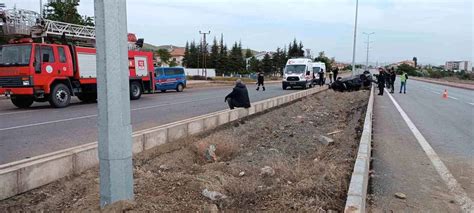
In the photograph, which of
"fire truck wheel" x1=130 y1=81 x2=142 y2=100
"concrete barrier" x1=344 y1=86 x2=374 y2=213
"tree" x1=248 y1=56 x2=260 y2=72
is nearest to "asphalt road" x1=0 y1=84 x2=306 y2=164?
"concrete barrier" x1=344 y1=86 x2=374 y2=213

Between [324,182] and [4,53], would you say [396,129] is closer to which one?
[324,182]

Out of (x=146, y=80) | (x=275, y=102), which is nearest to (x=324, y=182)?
(x=275, y=102)

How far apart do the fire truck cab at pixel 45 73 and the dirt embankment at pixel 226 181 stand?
911 centimetres

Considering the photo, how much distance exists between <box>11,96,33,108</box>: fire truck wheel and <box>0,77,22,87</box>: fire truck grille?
94 centimetres

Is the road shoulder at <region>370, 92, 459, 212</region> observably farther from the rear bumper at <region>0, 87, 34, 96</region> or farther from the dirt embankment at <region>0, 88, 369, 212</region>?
the rear bumper at <region>0, 87, 34, 96</region>

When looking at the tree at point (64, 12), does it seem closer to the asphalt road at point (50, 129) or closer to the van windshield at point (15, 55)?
the van windshield at point (15, 55)

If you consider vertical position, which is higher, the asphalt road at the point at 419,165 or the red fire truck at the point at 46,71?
the red fire truck at the point at 46,71

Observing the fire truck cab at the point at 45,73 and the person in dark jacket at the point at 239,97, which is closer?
the person in dark jacket at the point at 239,97

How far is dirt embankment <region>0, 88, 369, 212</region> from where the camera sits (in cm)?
416

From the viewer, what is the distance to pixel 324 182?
4.90m

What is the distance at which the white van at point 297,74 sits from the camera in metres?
33.7

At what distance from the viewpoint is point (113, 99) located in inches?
138

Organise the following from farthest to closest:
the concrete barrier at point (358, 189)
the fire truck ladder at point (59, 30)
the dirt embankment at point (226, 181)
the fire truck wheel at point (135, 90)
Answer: the fire truck wheel at point (135, 90) < the fire truck ladder at point (59, 30) < the dirt embankment at point (226, 181) < the concrete barrier at point (358, 189)

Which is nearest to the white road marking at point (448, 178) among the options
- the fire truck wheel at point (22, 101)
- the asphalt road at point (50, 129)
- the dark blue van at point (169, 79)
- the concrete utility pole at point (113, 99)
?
the concrete utility pole at point (113, 99)
